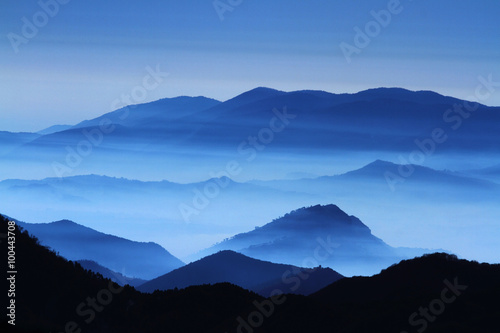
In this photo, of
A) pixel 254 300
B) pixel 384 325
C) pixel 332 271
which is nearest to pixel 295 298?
pixel 254 300

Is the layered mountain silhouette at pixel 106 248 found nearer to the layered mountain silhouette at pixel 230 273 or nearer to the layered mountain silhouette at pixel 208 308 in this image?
the layered mountain silhouette at pixel 230 273

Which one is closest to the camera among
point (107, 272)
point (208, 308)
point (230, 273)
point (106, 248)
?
point (208, 308)

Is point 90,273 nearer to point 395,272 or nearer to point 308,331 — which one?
point 308,331

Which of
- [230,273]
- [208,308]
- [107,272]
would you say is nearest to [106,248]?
[107,272]

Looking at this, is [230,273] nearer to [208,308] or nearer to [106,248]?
[208,308]

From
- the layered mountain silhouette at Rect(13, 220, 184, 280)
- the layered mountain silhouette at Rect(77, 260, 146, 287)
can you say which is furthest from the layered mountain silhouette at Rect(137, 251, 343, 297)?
the layered mountain silhouette at Rect(13, 220, 184, 280)

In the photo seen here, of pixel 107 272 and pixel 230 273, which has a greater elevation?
pixel 107 272

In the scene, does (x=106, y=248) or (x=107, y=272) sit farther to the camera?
(x=106, y=248)

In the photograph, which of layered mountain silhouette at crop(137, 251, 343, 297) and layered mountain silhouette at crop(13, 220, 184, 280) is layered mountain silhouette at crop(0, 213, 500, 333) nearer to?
layered mountain silhouette at crop(137, 251, 343, 297)

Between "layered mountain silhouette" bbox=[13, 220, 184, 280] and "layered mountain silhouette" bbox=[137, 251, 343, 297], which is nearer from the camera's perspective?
"layered mountain silhouette" bbox=[137, 251, 343, 297]
